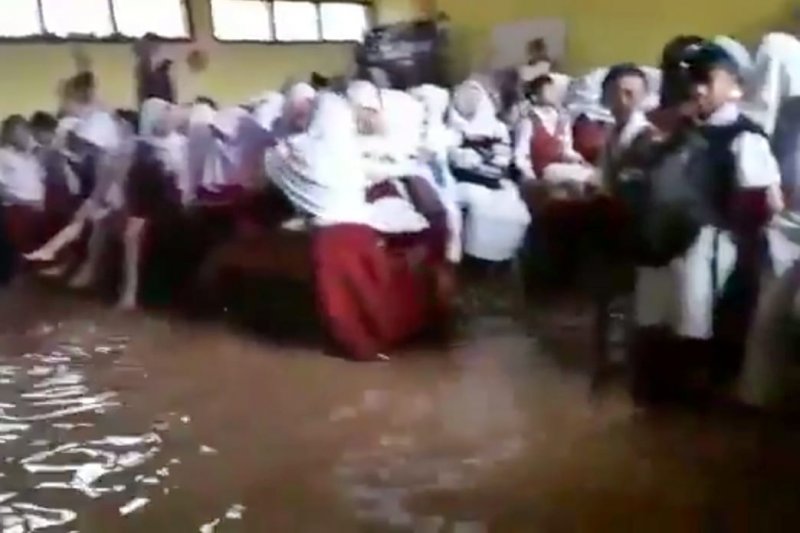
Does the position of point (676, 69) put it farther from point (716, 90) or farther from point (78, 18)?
point (78, 18)

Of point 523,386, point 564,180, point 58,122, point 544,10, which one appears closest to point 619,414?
point 523,386

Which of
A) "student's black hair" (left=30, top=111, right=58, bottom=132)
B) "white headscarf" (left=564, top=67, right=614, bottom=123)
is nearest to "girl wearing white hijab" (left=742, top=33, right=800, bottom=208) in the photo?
"white headscarf" (left=564, top=67, right=614, bottom=123)

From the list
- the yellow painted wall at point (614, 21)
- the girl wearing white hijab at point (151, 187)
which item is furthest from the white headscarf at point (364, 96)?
the girl wearing white hijab at point (151, 187)

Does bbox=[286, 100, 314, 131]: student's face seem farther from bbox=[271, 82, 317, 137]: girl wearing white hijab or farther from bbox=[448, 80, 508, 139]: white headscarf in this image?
bbox=[448, 80, 508, 139]: white headscarf

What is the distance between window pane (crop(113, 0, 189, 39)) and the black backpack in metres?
0.80

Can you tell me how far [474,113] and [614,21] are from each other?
1.01 feet

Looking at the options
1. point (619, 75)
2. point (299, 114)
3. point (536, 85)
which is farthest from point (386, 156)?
point (619, 75)

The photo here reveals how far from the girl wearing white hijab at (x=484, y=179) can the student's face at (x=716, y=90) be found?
48 cm

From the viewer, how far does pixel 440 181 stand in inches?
85.8

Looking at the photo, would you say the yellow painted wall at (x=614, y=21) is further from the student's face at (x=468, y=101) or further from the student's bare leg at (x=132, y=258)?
the student's bare leg at (x=132, y=258)

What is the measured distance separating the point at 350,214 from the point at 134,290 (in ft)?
1.76

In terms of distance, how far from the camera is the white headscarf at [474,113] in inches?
87.6

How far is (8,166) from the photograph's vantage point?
218 centimetres

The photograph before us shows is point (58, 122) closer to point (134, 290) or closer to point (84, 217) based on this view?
point (84, 217)
